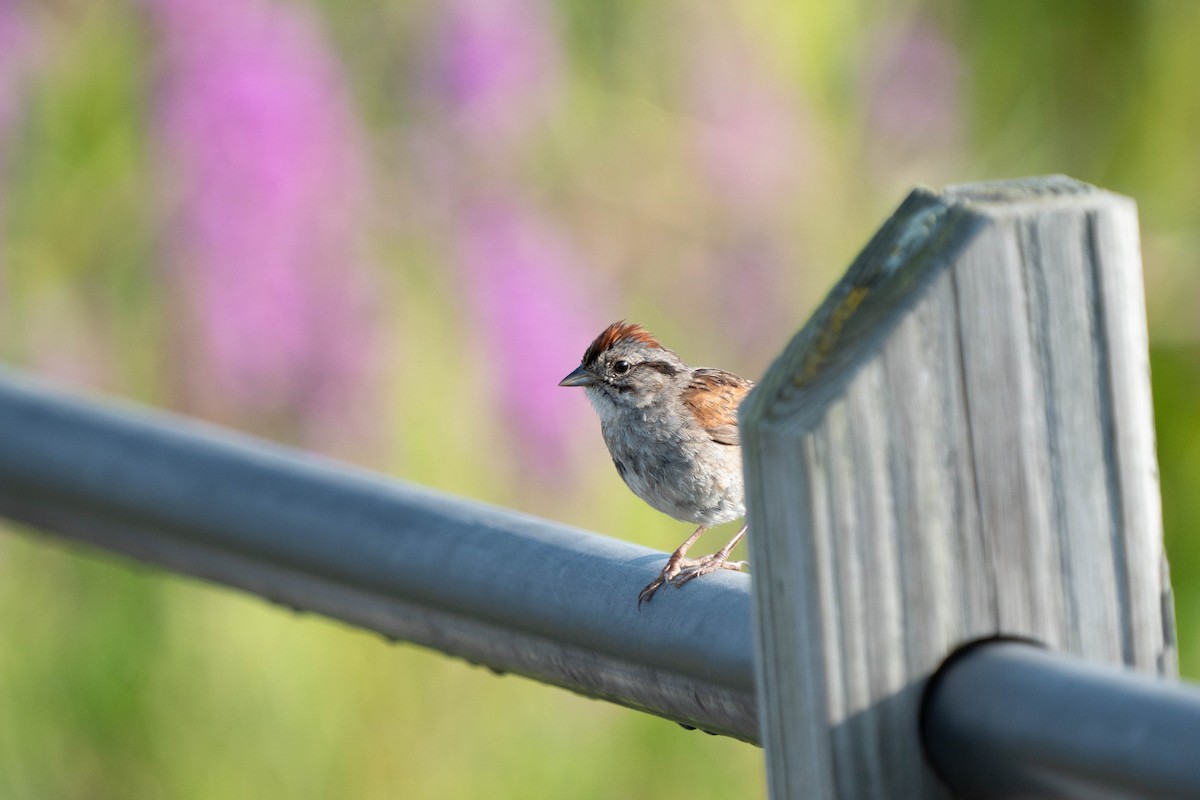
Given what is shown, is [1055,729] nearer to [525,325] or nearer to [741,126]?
[525,325]

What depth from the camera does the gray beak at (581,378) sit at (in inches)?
121

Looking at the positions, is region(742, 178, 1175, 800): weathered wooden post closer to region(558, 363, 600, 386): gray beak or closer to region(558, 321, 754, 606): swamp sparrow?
region(558, 321, 754, 606): swamp sparrow

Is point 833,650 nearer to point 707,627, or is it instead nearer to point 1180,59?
point 707,627

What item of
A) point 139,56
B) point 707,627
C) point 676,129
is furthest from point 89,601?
point 707,627

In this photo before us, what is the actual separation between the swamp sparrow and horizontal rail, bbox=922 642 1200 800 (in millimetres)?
1788

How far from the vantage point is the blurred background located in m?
3.59

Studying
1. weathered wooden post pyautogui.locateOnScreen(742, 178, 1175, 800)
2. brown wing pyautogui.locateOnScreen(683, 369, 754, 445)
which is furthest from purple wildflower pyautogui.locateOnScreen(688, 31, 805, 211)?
weathered wooden post pyautogui.locateOnScreen(742, 178, 1175, 800)

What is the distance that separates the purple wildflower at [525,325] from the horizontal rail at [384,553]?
160 cm

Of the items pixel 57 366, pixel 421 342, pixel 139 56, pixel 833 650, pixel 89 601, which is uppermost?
pixel 833 650

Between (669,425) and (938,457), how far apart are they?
1.97 meters

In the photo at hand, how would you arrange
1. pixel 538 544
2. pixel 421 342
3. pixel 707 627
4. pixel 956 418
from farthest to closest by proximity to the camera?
pixel 421 342
pixel 538 544
pixel 707 627
pixel 956 418

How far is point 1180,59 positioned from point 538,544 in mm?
3644

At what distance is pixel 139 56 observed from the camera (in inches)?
145

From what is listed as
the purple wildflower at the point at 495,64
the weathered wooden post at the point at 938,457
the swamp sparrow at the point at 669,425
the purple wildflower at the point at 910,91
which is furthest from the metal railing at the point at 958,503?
the purple wildflower at the point at 910,91
